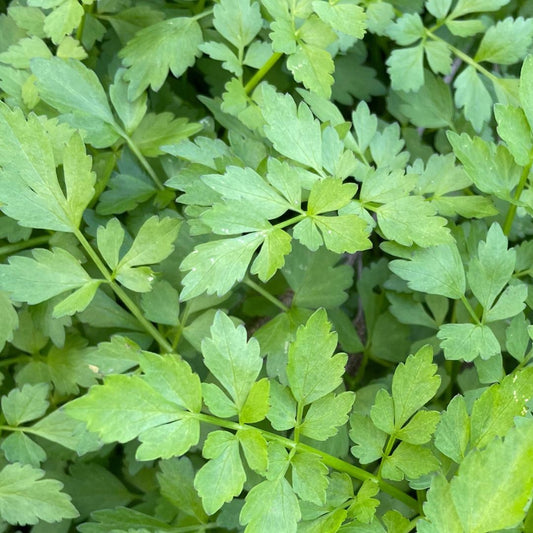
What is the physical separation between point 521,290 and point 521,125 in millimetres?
262

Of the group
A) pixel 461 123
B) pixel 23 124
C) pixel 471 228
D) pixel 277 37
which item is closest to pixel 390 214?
pixel 471 228

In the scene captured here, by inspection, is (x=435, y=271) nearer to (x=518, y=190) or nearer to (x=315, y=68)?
(x=518, y=190)

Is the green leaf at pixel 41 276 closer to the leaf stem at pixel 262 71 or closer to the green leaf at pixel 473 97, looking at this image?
the leaf stem at pixel 262 71

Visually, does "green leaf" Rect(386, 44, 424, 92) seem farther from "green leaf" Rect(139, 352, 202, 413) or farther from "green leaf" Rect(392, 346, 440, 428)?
"green leaf" Rect(139, 352, 202, 413)

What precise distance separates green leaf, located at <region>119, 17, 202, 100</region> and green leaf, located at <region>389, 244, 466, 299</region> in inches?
21.4

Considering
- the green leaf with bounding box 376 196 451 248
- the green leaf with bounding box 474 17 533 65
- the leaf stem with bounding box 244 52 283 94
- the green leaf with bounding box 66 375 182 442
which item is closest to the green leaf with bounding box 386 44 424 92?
the green leaf with bounding box 474 17 533 65

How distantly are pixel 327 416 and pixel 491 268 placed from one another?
0.38 metres

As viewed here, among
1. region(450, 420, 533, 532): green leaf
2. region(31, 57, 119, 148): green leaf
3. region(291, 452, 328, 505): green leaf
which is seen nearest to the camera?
region(450, 420, 533, 532): green leaf

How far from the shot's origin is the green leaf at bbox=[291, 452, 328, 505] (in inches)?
35.1

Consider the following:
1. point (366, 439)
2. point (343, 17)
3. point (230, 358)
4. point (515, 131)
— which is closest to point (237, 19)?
point (343, 17)

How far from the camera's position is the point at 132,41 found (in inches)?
50.6

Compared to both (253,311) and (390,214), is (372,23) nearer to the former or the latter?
(390,214)

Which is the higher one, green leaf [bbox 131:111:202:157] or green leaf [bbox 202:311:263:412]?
green leaf [bbox 131:111:202:157]

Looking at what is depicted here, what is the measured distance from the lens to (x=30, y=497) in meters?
1.09
